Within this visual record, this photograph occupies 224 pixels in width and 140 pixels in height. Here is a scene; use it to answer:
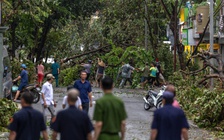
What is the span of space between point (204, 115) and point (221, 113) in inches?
25.9

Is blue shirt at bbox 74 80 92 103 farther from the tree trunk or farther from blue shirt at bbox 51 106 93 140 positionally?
the tree trunk

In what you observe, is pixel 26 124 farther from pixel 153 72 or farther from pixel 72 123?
pixel 153 72

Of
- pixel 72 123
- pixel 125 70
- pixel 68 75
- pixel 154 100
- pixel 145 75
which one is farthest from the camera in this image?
pixel 68 75

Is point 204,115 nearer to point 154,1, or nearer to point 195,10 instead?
point 154,1

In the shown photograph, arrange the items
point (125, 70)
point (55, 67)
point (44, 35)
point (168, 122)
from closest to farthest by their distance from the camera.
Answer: point (168, 122)
point (55, 67)
point (125, 70)
point (44, 35)

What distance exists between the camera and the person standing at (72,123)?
10297 millimetres

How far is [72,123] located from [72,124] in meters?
0.02

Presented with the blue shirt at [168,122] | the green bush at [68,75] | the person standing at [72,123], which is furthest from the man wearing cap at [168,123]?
the green bush at [68,75]

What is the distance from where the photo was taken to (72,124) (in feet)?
33.8

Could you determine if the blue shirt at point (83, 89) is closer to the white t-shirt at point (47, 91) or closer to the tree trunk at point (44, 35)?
the white t-shirt at point (47, 91)

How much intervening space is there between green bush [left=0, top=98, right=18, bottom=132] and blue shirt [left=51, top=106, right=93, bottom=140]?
8075 millimetres

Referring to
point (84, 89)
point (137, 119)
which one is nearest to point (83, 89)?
point (84, 89)

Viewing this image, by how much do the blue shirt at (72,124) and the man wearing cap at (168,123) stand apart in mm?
1174

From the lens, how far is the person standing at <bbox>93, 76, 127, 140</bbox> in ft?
34.8
